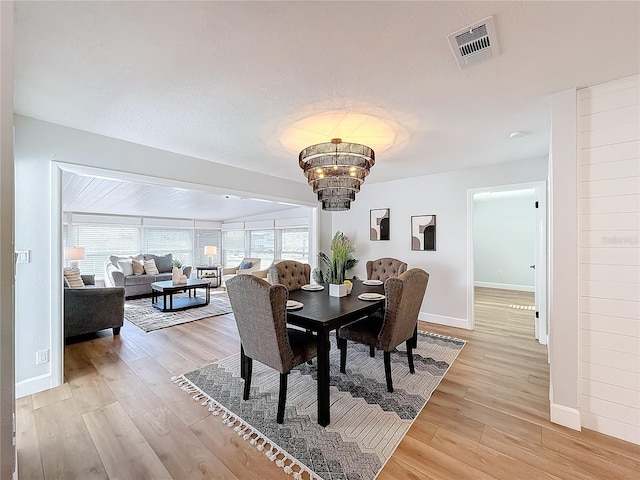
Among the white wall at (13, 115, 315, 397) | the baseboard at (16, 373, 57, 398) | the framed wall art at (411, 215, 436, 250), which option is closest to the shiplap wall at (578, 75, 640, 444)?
the framed wall art at (411, 215, 436, 250)

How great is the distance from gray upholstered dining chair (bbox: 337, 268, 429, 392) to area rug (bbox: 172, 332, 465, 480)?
7.8 inches

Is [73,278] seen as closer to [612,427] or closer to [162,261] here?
[162,261]

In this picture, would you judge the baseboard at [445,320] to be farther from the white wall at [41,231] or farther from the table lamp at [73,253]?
the table lamp at [73,253]

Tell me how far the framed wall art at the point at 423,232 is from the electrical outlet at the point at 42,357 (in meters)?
4.61

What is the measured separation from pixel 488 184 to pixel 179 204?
655cm

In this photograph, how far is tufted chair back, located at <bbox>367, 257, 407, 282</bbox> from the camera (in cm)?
387

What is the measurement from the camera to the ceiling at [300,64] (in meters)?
1.23

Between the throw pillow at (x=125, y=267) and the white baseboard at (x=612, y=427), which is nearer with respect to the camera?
the white baseboard at (x=612, y=427)

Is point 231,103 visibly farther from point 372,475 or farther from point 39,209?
point 372,475

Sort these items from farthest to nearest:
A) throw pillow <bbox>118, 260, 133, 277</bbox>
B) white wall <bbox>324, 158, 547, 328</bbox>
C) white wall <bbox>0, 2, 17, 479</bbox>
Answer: throw pillow <bbox>118, 260, 133, 277</bbox>
white wall <bbox>324, 158, 547, 328</bbox>
white wall <bbox>0, 2, 17, 479</bbox>

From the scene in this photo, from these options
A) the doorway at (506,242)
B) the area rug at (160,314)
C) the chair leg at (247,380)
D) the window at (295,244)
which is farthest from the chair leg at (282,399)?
the window at (295,244)

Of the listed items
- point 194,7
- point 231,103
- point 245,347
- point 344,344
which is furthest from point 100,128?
point 344,344

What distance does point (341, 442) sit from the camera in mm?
1771

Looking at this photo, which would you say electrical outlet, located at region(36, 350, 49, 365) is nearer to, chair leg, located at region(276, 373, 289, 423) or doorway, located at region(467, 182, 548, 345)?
chair leg, located at region(276, 373, 289, 423)
